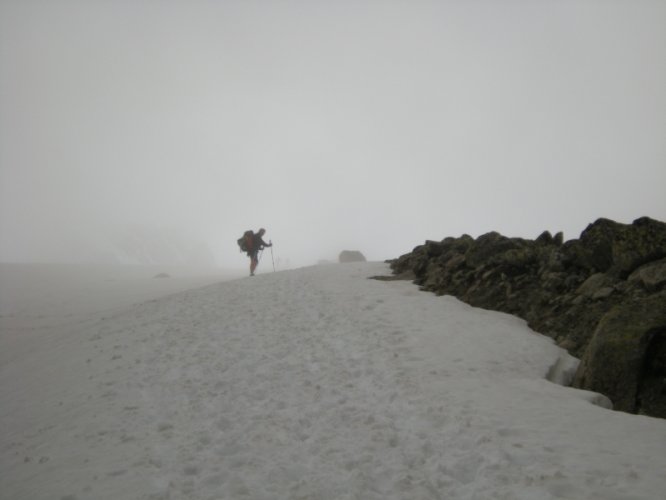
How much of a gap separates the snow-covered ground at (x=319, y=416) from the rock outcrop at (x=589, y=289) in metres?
0.75

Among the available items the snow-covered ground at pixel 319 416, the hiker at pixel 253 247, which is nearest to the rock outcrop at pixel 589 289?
the snow-covered ground at pixel 319 416

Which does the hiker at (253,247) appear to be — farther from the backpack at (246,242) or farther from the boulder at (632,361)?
the boulder at (632,361)

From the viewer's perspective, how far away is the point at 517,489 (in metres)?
4.68

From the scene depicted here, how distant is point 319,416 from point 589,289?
852cm

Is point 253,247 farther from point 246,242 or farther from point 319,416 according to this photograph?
point 319,416

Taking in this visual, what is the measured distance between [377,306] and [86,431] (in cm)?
913

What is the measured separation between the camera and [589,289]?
10375 mm

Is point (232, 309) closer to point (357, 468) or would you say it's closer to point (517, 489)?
point (357, 468)

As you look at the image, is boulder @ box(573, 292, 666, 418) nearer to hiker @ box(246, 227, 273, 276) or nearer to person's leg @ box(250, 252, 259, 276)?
person's leg @ box(250, 252, 259, 276)

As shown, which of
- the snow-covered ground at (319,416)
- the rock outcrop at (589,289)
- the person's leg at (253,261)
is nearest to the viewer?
the snow-covered ground at (319,416)

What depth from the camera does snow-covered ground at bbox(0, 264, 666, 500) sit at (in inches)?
202

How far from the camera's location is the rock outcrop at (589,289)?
6.78 m

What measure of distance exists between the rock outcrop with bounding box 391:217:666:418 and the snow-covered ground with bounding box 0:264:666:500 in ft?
2.46

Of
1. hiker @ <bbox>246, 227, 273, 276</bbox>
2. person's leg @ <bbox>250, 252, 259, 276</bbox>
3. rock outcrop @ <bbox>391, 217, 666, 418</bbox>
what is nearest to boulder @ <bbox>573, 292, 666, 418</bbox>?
rock outcrop @ <bbox>391, 217, 666, 418</bbox>
